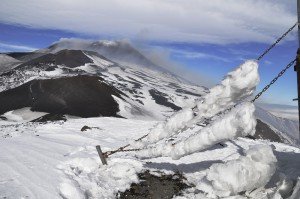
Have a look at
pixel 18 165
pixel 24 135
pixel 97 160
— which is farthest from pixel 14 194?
pixel 24 135

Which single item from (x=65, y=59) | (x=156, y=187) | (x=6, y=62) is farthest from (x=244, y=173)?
(x=6, y=62)

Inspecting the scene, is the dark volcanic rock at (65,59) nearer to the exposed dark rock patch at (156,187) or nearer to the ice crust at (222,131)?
the exposed dark rock patch at (156,187)

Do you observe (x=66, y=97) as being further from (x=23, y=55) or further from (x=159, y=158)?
(x=23, y=55)

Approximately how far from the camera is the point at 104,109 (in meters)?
48.1

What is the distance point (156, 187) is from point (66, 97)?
39752mm

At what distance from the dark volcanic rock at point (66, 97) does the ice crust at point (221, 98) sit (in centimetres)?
3320

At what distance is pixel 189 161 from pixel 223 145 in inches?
140

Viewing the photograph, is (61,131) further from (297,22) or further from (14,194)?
(297,22)

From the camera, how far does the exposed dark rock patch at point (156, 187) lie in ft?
43.9

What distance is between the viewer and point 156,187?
1404 centimetres

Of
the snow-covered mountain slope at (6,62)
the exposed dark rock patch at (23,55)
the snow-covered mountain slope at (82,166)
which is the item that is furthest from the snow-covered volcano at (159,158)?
the exposed dark rock patch at (23,55)

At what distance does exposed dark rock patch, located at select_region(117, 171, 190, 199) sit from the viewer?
43.9 ft

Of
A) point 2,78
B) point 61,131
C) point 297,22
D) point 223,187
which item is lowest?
point 2,78

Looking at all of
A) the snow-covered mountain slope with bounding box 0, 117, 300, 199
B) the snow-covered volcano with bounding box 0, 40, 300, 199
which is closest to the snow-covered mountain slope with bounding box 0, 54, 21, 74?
the snow-covered volcano with bounding box 0, 40, 300, 199
